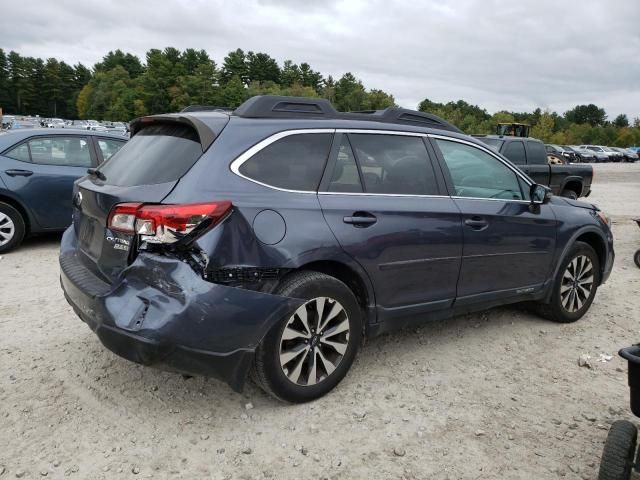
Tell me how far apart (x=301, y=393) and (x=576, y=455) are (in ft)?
5.04

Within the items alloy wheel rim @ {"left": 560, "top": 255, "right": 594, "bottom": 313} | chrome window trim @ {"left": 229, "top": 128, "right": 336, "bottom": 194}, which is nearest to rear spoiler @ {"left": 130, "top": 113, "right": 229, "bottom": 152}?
chrome window trim @ {"left": 229, "top": 128, "right": 336, "bottom": 194}

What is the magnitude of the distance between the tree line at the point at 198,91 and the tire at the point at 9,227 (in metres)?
55.4

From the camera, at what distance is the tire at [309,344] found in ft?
10.1

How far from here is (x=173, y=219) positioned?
111 inches

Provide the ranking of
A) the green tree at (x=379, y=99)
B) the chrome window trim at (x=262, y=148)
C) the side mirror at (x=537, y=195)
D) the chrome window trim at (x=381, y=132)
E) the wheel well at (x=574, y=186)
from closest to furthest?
the chrome window trim at (x=262, y=148)
the chrome window trim at (x=381, y=132)
the side mirror at (x=537, y=195)
the wheel well at (x=574, y=186)
the green tree at (x=379, y=99)

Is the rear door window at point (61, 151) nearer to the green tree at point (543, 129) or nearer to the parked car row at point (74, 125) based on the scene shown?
the parked car row at point (74, 125)

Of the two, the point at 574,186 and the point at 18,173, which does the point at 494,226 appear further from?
the point at 574,186

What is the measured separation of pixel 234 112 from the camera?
3494 millimetres

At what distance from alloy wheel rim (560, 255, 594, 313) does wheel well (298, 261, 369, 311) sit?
2331 mm

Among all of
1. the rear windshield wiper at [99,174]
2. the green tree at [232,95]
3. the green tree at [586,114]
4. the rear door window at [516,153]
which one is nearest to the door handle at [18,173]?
the rear windshield wiper at [99,174]

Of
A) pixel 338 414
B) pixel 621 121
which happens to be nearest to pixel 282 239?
pixel 338 414

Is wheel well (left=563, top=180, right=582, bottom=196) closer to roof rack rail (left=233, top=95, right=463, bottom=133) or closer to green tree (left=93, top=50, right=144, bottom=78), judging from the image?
roof rack rail (left=233, top=95, right=463, bottom=133)

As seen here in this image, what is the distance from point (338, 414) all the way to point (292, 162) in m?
1.52

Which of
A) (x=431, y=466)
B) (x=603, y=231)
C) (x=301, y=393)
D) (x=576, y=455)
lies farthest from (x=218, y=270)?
(x=603, y=231)
